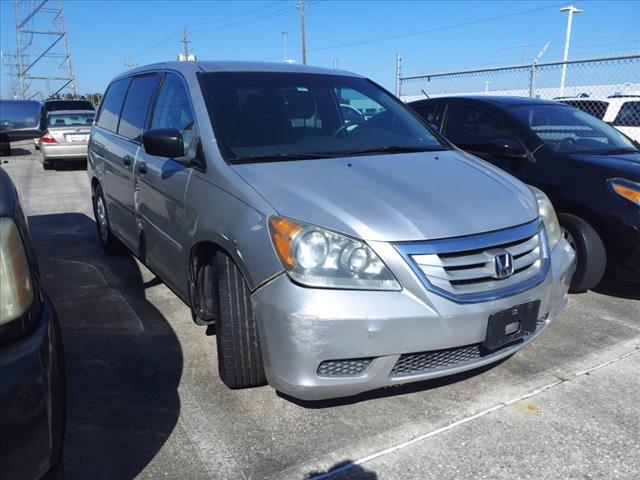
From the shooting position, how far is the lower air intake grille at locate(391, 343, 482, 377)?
2.31 meters

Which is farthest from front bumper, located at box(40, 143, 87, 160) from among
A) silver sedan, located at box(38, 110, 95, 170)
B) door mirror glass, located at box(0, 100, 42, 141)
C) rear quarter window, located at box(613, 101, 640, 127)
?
rear quarter window, located at box(613, 101, 640, 127)

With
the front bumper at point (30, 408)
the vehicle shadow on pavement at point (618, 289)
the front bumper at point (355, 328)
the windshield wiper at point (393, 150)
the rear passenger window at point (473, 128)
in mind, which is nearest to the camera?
the front bumper at point (30, 408)

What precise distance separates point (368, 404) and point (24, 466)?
1653 mm

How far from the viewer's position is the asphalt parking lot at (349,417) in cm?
226

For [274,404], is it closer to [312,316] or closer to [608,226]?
[312,316]

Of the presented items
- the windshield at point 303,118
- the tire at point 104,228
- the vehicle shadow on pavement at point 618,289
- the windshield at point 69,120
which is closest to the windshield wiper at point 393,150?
the windshield at point 303,118

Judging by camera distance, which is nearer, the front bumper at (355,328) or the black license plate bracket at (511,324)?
the front bumper at (355,328)

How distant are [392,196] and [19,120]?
2.94 m

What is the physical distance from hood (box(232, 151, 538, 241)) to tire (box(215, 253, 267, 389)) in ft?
1.43

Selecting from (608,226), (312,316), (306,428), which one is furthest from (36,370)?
(608,226)

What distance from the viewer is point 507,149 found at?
14.8 feet

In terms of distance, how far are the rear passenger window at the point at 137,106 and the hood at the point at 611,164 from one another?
3307 millimetres

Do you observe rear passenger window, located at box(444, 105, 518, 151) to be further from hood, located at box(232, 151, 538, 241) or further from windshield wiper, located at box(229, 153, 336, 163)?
windshield wiper, located at box(229, 153, 336, 163)

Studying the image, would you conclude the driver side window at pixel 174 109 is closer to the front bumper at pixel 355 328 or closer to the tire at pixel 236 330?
the tire at pixel 236 330
